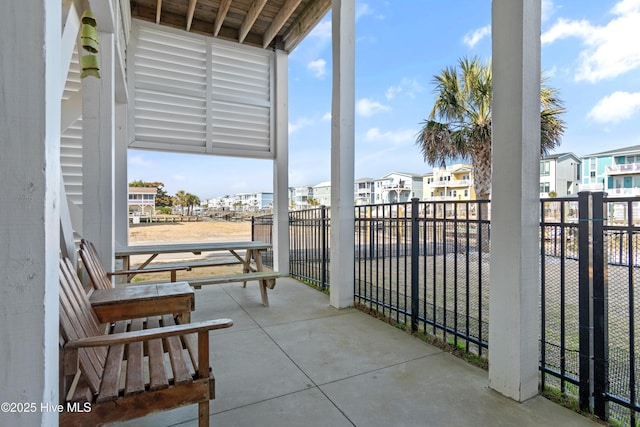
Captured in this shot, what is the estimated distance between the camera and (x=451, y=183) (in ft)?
113

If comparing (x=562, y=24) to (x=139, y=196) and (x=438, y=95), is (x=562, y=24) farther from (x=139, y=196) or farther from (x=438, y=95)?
(x=139, y=196)

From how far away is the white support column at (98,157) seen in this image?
2.98m

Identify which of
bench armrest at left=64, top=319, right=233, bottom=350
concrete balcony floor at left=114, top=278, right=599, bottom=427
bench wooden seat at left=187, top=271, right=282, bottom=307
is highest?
bench armrest at left=64, top=319, right=233, bottom=350

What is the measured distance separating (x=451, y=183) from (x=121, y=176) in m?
34.6

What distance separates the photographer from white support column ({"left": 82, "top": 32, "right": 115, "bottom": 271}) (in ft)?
9.79

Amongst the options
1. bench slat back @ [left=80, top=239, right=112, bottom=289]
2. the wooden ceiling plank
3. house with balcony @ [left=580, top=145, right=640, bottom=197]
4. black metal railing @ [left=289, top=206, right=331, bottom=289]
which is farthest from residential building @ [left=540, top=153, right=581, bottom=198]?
bench slat back @ [left=80, top=239, right=112, bottom=289]

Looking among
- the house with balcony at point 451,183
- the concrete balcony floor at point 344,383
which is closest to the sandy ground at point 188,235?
the concrete balcony floor at point 344,383

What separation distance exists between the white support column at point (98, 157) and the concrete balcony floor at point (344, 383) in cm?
155

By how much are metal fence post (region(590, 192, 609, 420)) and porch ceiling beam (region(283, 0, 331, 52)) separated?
4.56 meters

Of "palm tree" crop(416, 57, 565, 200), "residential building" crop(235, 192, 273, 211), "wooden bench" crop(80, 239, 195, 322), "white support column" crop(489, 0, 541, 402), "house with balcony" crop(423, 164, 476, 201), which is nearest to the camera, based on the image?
"white support column" crop(489, 0, 541, 402)

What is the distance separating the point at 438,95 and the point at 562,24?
3.64 metres

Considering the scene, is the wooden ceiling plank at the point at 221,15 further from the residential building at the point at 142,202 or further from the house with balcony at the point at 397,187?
the residential building at the point at 142,202

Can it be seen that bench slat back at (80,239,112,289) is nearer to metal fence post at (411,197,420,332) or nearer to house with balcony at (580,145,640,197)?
metal fence post at (411,197,420,332)

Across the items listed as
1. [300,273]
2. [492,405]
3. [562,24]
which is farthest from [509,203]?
[562,24]
